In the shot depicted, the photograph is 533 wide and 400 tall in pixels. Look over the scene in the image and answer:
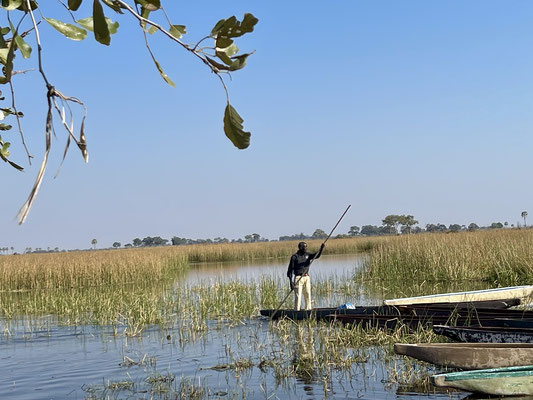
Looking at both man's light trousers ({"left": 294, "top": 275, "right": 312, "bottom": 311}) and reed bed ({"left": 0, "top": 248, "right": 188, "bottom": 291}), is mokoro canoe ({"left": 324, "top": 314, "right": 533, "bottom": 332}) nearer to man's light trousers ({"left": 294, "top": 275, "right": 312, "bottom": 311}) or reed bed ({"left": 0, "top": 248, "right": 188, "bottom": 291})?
man's light trousers ({"left": 294, "top": 275, "right": 312, "bottom": 311})

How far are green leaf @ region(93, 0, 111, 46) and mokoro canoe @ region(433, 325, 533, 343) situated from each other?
7.45 m

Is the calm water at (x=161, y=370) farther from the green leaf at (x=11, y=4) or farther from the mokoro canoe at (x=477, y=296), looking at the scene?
the green leaf at (x=11, y=4)

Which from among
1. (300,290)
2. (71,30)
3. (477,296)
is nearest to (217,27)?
(71,30)

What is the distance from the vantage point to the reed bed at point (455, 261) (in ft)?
58.2

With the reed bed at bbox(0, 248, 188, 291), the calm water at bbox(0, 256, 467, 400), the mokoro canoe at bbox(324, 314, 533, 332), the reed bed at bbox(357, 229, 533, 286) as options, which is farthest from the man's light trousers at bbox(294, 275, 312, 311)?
→ the reed bed at bbox(0, 248, 188, 291)

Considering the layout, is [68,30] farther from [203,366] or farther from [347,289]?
[347,289]

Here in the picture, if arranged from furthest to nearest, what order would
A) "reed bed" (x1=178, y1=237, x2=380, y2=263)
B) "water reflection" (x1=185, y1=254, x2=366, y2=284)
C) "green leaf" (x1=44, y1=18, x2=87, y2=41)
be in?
"reed bed" (x1=178, y1=237, x2=380, y2=263)
"water reflection" (x1=185, y1=254, x2=366, y2=284)
"green leaf" (x1=44, y1=18, x2=87, y2=41)

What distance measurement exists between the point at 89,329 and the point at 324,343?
5.92 meters

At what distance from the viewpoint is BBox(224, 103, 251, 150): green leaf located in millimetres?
1553

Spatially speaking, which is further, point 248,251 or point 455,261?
point 248,251

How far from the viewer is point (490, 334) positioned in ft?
26.2

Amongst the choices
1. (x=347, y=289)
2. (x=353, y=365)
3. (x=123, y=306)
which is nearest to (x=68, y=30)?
(x=353, y=365)

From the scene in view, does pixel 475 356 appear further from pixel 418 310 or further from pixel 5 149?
pixel 5 149

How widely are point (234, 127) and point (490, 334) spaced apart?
7330 mm
